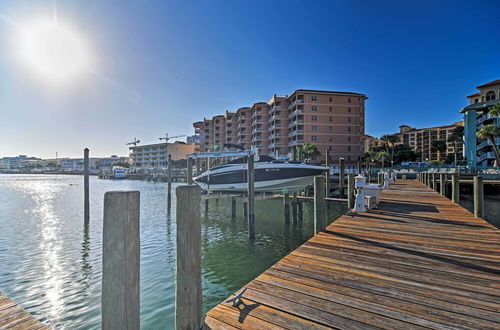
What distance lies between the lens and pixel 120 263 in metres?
1.69

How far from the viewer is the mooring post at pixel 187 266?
78.0 inches

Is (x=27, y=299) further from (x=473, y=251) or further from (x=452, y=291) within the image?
(x=473, y=251)

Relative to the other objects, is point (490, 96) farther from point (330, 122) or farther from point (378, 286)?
point (378, 286)

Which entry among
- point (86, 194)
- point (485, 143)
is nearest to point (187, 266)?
point (86, 194)

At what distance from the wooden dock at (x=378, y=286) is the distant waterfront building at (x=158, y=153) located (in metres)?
99.9

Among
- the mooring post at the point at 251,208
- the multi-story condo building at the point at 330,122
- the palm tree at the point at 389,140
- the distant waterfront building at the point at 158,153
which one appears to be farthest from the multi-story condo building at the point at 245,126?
the mooring post at the point at 251,208

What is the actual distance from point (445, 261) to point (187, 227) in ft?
12.6

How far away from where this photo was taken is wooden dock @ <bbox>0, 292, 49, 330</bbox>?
7.41 ft

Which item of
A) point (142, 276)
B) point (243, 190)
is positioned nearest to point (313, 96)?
point (243, 190)

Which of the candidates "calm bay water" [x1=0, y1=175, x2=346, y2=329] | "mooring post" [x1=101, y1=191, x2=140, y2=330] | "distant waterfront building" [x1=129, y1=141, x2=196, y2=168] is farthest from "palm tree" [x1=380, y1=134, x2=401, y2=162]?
"distant waterfront building" [x1=129, y1=141, x2=196, y2=168]

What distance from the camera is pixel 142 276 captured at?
7.12 m

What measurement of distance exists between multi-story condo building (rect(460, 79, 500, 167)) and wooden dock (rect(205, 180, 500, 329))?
5230cm

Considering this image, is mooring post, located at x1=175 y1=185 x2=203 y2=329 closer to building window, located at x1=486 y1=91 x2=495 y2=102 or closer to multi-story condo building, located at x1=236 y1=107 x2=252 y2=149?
building window, located at x1=486 y1=91 x2=495 y2=102

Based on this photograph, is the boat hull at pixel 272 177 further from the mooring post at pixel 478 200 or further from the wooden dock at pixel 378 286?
the wooden dock at pixel 378 286
